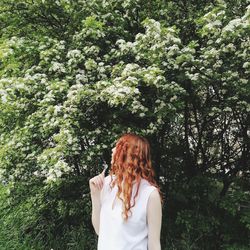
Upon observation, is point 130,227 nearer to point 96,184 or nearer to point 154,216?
point 154,216

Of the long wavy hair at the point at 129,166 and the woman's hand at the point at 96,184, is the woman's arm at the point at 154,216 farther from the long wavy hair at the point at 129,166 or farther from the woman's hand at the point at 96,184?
the woman's hand at the point at 96,184

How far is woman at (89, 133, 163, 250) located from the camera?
2965 mm

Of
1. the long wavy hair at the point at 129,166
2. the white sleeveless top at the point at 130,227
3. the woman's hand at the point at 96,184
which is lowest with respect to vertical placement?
the white sleeveless top at the point at 130,227

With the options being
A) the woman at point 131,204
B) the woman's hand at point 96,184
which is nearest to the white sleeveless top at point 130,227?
the woman at point 131,204

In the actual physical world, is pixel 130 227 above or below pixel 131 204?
below

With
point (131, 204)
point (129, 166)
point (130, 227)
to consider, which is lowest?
point (130, 227)

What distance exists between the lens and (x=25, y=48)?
696 centimetres

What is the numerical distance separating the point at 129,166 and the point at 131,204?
0.77 feet

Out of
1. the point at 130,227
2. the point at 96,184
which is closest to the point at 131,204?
the point at 130,227

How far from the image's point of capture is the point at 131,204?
2.97 m

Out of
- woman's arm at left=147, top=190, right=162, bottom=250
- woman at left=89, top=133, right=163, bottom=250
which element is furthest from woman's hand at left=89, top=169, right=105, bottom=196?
woman's arm at left=147, top=190, right=162, bottom=250

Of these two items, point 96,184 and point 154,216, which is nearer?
point 154,216

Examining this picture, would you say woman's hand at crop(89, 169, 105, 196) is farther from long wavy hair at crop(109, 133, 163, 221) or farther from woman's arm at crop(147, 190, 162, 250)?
woman's arm at crop(147, 190, 162, 250)

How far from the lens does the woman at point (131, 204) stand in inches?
117
